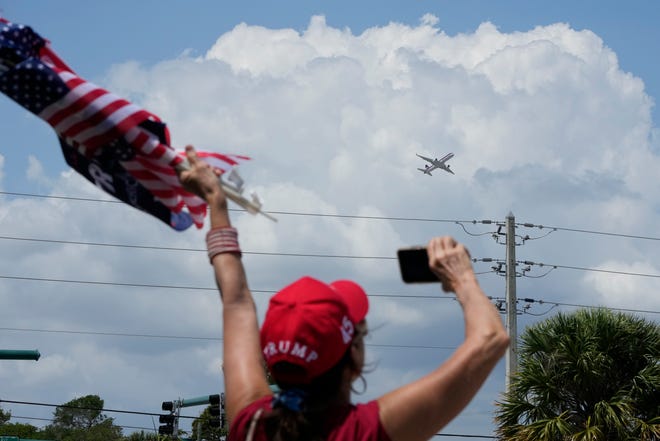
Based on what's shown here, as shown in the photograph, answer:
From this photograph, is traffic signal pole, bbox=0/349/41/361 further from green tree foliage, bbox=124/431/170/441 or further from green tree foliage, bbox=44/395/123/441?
green tree foliage, bbox=44/395/123/441

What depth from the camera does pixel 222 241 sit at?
11.1ft

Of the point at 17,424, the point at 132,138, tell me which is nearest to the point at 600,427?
the point at 132,138

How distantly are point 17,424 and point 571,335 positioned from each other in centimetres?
7949

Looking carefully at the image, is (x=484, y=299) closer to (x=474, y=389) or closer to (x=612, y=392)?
(x=474, y=389)

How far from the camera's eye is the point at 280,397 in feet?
9.65

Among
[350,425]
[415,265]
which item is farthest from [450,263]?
[350,425]

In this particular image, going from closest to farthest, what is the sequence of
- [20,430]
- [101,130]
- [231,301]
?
[231,301], [101,130], [20,430]

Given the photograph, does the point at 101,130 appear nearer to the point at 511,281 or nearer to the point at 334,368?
the point at 334,368

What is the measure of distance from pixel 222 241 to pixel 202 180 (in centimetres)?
22

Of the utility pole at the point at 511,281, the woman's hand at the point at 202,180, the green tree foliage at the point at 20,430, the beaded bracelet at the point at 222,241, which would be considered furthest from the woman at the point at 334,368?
the green tree foliage at the point at 20,430

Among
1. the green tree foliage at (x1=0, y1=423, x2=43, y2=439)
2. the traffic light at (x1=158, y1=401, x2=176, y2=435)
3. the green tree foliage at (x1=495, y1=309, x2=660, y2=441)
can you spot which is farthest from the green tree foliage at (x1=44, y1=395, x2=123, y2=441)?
the green tree foliage at (x1=495, y1=309, x2=660, y2=441)

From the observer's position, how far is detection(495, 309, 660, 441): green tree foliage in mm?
21688

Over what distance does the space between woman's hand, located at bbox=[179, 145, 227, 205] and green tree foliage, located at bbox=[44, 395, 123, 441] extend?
328ft

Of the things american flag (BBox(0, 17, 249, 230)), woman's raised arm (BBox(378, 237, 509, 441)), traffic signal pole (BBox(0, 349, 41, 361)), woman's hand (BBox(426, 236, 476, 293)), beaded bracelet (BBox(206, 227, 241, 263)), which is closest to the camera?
woman's raised arm (BBox(378, 237, 509, 441))
